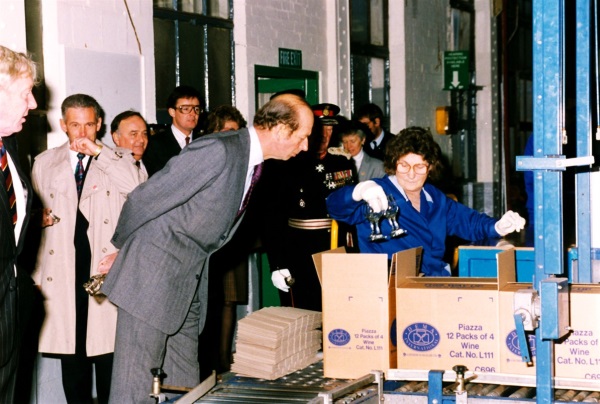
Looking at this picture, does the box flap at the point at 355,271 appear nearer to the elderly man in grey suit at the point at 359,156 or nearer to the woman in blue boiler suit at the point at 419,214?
the woman in blue boiler suit at the point at 419,214

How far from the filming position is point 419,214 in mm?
4422

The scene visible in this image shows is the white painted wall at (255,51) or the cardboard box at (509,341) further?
the white painted wall at (255,51)

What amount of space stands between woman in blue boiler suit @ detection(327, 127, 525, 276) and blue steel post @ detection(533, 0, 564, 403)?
154 cm

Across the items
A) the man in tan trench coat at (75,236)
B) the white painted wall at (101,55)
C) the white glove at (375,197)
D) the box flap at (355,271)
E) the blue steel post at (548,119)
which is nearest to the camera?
the blue steel post at (548,119)

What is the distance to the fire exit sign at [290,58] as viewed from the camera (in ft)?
26.9

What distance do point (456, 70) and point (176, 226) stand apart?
8.68m

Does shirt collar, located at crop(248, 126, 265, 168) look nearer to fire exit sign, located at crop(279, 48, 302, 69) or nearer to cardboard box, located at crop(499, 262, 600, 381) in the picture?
cardboard box, located at crop(499, 262, 600, 381)

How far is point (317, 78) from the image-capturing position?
883cm

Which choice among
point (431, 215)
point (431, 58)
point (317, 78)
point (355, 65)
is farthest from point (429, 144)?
point (431, 58)

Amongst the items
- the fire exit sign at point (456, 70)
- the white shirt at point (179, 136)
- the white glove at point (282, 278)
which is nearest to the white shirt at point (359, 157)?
the white shirt at point (179, 136)

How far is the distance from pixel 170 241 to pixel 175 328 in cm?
37

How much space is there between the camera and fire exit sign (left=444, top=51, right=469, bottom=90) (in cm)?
1158

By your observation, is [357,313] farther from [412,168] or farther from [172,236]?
[412,168]

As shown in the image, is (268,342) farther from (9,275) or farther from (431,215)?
(431,215)
